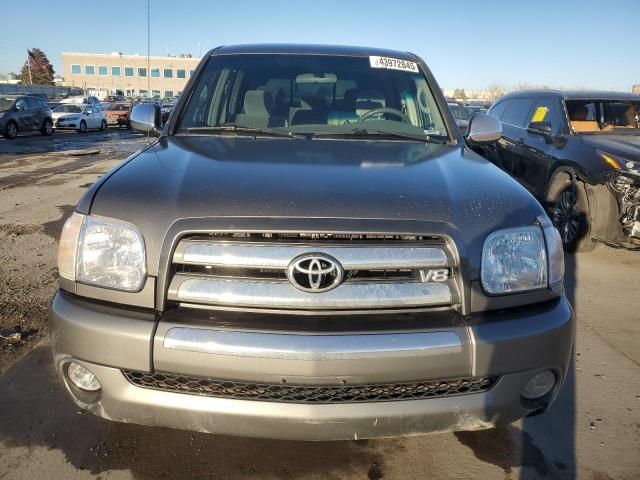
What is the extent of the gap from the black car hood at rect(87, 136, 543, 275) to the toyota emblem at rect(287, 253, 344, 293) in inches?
4.4

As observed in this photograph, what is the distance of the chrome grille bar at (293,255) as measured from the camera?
1.78 metres

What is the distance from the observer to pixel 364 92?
3.29m

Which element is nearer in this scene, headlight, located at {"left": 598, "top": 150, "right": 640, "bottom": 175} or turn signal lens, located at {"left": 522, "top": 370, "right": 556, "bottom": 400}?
turn signal lens, located at {"left": 522, "top": 370, "right": 556, "bottom": 400}

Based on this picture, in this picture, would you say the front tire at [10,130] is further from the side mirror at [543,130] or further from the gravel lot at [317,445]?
the side mirror at [543,130]

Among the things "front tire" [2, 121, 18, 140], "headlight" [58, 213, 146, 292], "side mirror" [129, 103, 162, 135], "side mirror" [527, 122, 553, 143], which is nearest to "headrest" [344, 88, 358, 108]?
"side mirror" [129, 103, 162, 135]

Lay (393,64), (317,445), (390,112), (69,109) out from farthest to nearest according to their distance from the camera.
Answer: (69,109)
(393,64)
(390,112)
(317,445)

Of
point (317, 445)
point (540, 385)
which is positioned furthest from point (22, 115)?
point (540, 385)

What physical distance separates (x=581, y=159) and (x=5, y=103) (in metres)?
21.7

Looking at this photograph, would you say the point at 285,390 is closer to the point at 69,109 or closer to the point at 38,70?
Answer: the point at 69,109

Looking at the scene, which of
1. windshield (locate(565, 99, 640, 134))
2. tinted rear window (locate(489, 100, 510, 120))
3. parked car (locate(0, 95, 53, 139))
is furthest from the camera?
parked car (locate(0, 95, 53, 139))

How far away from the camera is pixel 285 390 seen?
1793 mm

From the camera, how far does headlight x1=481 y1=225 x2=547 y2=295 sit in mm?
1883

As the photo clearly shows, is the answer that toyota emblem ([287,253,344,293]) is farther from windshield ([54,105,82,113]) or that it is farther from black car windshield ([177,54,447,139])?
windshield ([54,105,82,113])

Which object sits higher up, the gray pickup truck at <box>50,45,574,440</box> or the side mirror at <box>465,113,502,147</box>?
the side mirror at <box>465,113,502,147</box>
